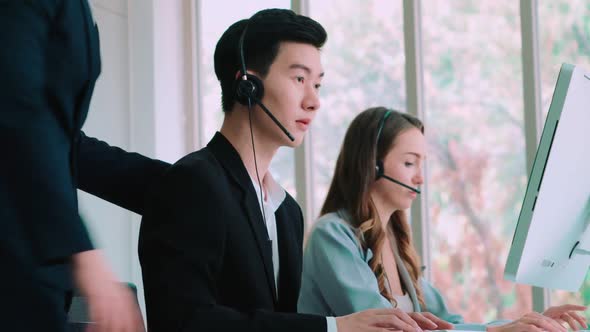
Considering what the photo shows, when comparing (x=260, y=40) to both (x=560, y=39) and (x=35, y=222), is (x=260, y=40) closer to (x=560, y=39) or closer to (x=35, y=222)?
(x=35, y=222)

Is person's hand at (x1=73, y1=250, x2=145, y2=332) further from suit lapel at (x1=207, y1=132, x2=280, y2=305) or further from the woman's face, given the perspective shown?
the woman's face

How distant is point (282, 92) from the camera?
1.72 metres

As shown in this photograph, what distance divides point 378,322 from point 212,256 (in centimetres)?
33

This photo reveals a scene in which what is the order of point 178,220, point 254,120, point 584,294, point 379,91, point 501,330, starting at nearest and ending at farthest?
point 178,220 → point 501,330 → point 254,120 → point 584,294 → point 379,91

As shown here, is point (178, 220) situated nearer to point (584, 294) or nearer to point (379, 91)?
point (584, 294)

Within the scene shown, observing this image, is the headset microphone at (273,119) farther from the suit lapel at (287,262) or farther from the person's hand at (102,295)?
the person's hand at (102,295)

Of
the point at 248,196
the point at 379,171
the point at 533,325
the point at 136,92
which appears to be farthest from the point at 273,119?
the point at 136,92

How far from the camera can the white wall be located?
181 inches

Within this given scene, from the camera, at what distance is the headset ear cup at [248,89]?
1680 millimetres

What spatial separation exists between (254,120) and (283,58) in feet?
0.49

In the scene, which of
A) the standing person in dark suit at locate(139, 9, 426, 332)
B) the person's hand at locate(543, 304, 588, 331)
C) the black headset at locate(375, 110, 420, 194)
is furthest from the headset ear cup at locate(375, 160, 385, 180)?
the person's hand at locate(543, 304, 588, 331)

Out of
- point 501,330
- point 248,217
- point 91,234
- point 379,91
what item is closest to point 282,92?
point 248,217

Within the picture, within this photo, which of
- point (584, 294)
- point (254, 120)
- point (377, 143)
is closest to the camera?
point (254, 120)

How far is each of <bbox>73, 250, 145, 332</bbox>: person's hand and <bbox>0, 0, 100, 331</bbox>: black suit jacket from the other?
0.02 meters
